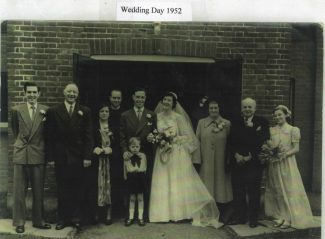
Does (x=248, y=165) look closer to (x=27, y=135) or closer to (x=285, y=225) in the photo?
(x=285, y=225)

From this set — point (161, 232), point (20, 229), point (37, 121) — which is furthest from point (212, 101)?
point (20, 229)

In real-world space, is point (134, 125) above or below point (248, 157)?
above

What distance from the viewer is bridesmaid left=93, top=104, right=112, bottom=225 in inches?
151

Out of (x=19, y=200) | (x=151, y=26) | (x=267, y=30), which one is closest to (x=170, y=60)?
(x=151, y=26)

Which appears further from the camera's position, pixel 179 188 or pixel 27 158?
pixel 179 188

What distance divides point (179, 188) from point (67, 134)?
37.6 inches

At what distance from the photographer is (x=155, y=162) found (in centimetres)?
390

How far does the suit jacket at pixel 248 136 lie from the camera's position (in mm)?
3900

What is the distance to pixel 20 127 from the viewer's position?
3760 mm

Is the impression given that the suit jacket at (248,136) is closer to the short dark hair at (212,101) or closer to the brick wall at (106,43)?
the short dark hair at (212,101)

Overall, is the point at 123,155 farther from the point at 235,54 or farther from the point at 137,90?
the point at 235,54
